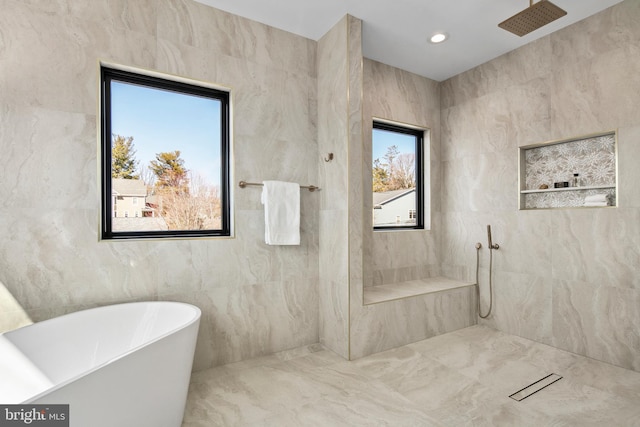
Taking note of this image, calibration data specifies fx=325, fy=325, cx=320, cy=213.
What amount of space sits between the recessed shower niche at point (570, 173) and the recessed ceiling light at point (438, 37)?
3.92 ft

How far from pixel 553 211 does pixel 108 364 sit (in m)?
3.13

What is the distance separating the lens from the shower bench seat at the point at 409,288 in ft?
9.12

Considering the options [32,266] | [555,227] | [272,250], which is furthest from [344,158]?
[32,266]

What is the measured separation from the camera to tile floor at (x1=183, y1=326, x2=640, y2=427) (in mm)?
1769

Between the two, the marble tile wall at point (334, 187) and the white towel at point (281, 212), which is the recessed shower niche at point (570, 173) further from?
the white towel at point (281, 212)

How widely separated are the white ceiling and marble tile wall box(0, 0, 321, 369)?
16 centimetres

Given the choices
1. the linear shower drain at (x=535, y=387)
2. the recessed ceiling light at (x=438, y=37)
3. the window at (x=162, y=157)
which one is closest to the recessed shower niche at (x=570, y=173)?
the recessed ceiling light at (x=438, y=37)

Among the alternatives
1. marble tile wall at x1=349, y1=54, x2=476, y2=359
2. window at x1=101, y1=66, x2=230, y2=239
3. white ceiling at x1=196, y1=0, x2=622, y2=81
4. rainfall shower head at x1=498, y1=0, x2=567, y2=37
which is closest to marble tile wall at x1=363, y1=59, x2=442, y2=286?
marble tile wall at x1=349, y1=54, x2=476, y2=359

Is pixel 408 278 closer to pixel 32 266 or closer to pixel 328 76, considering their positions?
pixel 328 76

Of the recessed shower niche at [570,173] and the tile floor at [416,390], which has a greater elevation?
the recessed shower niche at [570,173]

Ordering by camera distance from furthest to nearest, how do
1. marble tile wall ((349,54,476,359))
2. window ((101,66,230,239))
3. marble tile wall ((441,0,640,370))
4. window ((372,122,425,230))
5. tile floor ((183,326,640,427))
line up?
window ((372,122,425,230)) < marble tile wall ((349,54,476,359)) < marble tile wall ((441,0,640,370)) < window ((101,66,230,239)) < tile floor ((183,326,640,427))

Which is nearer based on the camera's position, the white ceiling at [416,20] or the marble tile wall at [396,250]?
the white ceiling at [416,20]

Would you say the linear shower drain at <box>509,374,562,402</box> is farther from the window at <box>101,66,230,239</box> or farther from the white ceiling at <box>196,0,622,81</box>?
the white ceiling at <box>196,0,622,81</box>

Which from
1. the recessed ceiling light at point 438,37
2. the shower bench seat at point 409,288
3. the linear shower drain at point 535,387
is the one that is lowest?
the linear shower drain at point 535,387
